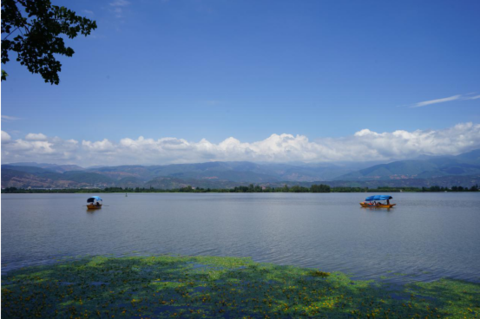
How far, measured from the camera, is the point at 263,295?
69.5 ft

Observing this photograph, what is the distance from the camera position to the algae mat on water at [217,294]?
18250 mm

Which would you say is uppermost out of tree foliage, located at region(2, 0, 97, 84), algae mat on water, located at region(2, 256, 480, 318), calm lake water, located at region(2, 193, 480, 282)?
tree foliage, located at region(2, 0, 97, 84)

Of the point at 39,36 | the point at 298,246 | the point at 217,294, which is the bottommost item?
the point at 298,246

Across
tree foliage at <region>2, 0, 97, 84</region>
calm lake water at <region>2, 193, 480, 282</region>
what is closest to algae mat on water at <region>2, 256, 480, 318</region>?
calm lake water at <region>2, 193, 480, 282</region>

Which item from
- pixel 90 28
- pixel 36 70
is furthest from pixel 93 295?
pixel 90 28

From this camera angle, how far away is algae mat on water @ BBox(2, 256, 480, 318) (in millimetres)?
18250

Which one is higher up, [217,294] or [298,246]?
[217,294]

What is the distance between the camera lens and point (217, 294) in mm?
21422

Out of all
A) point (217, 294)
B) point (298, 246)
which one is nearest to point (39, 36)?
point (217, 294)

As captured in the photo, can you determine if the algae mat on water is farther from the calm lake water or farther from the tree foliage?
the tree foliage

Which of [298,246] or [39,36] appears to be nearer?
[39,36]

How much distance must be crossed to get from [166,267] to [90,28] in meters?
21.0

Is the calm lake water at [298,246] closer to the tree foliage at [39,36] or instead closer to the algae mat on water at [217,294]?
the algae mat on water at [217,294]

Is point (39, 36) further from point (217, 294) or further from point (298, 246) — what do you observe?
point (298, 246)
